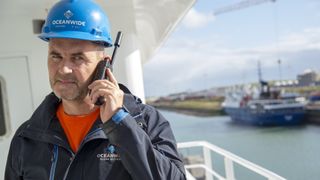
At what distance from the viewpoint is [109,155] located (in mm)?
1089

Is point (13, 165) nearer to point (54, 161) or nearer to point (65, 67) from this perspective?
point (54, 161)

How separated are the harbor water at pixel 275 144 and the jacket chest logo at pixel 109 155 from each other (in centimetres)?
1696

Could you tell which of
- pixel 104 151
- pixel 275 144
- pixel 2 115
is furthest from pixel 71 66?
pixel 275 144

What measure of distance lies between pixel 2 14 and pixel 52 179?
191cm

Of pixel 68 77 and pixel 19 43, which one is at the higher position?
pixel 19 43

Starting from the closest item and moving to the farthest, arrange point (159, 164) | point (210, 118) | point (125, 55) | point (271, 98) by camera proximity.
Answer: point (159, 164) < point (125, 55) < point (271, 98) < point (210, 118)

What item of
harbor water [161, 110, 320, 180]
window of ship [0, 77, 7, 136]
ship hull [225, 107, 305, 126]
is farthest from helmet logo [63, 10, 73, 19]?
ship hull [225, 107, 305, 126]

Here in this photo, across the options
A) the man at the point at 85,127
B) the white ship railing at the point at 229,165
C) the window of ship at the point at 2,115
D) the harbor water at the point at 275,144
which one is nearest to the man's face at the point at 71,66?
the man at the point at 85,127

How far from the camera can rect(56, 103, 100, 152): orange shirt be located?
116 cm

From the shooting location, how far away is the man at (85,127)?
99 cm

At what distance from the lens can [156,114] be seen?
1200 millimetres

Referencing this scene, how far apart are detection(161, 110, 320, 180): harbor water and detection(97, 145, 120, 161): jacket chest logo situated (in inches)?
668

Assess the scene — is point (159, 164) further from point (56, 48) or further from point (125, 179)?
point (56, 48)

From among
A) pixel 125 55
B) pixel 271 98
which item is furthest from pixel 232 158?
pixel 271 98
